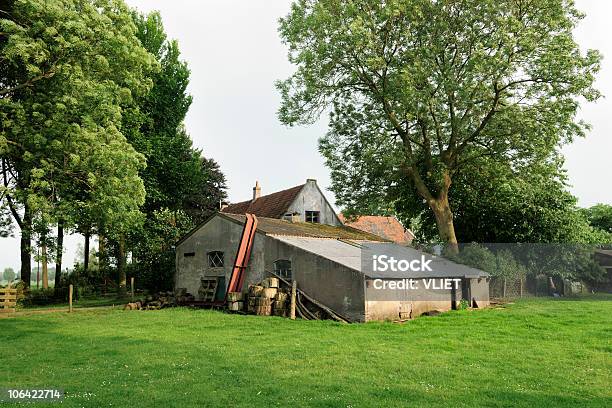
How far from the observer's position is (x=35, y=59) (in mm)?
22031

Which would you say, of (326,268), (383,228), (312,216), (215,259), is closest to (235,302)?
(215,259)

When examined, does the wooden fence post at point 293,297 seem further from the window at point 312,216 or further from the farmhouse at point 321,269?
the window at point 312,216

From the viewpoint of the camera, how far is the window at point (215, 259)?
96.3 ft

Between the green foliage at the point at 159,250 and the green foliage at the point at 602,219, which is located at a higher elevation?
the green foliage at the point at 602,219

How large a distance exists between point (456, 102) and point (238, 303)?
17442mm

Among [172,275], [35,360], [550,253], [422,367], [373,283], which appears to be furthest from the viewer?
[172,275]

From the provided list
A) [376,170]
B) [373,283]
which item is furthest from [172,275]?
[373,283]

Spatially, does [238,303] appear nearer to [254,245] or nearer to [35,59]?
[254,245]

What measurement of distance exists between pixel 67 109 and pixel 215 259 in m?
11.7

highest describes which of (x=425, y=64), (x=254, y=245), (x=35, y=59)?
(x=425, y=64)

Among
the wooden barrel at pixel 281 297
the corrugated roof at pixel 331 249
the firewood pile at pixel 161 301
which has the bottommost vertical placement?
the firewood pile at pixel 161 301

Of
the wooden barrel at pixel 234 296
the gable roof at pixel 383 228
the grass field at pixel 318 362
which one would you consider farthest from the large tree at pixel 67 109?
the gable roof at pixel 383 228

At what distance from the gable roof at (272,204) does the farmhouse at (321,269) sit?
10395 millimetres

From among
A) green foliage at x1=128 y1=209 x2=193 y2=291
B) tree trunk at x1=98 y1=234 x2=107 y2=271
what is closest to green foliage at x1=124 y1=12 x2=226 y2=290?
green foliage at x1=128 y1=209 x2=193 y2=291
